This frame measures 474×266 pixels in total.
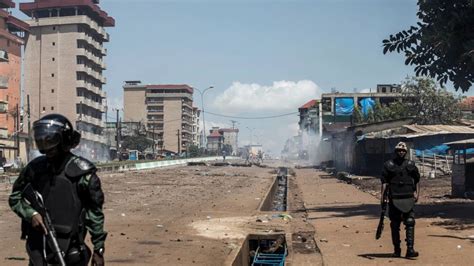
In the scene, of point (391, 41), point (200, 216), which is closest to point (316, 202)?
point (200, 216)

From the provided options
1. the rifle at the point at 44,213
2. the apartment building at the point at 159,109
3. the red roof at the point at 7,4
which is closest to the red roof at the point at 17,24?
the red roof at the point at 7,4

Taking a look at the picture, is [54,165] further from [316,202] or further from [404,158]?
[316,202]

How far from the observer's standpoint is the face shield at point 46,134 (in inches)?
161

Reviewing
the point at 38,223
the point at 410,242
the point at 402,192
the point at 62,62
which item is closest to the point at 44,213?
the point at 38,223

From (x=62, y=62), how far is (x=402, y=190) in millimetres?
92168

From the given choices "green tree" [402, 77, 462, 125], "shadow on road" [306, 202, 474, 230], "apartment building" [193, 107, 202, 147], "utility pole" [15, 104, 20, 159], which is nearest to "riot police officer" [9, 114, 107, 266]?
"shadow on road" [306, 202, 474, 230]

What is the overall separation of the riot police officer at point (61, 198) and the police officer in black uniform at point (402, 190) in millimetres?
5378

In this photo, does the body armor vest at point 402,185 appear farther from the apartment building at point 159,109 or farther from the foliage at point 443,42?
the apartment building at point 159,109

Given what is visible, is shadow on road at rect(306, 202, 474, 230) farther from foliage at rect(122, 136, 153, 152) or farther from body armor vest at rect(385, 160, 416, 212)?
foliage at rect(122, 136, 153, 152)

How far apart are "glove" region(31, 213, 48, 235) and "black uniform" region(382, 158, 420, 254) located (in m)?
5.78

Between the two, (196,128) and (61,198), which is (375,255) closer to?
(61,198)

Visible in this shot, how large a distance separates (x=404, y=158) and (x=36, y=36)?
316 ft

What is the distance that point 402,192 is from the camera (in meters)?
8.42

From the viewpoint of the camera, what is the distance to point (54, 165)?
4.16 metres
